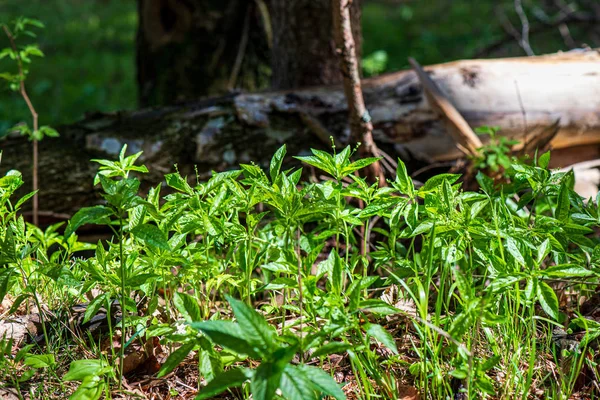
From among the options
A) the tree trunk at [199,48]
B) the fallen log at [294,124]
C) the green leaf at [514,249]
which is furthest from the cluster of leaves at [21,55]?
the tree trunk at [199,48]

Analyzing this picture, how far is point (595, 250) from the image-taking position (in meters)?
1.74

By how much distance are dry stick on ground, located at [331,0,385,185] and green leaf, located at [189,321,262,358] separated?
4.76ft

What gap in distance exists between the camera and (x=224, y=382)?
1.26m

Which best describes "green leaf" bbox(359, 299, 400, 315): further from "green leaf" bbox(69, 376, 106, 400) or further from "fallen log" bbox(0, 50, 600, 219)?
"fallen log" bbox(0, 50, 600, 219)

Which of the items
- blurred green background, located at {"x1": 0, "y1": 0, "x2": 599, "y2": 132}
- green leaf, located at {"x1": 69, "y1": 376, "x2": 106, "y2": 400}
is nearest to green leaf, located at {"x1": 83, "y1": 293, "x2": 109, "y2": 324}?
green leaf, located at {"x1": 69, "y1": 376, "x2": 106, "y2": 400}

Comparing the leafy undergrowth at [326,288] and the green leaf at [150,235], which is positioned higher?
the green leaf at [150,235]

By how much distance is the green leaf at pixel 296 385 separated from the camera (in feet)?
3.90

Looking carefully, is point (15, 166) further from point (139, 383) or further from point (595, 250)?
point (595, 250)

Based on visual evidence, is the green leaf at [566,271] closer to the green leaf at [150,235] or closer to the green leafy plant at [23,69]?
the green leaf at [150,235]

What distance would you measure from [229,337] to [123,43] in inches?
347

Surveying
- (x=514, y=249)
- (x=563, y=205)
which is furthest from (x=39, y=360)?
(x=563, y=205)

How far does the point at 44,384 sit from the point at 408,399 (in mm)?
1054

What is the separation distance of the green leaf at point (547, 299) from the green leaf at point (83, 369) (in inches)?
45.6

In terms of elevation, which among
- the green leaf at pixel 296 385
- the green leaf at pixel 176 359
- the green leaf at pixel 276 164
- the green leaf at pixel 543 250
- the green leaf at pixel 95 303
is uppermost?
the green leaf at pixel 276 164
